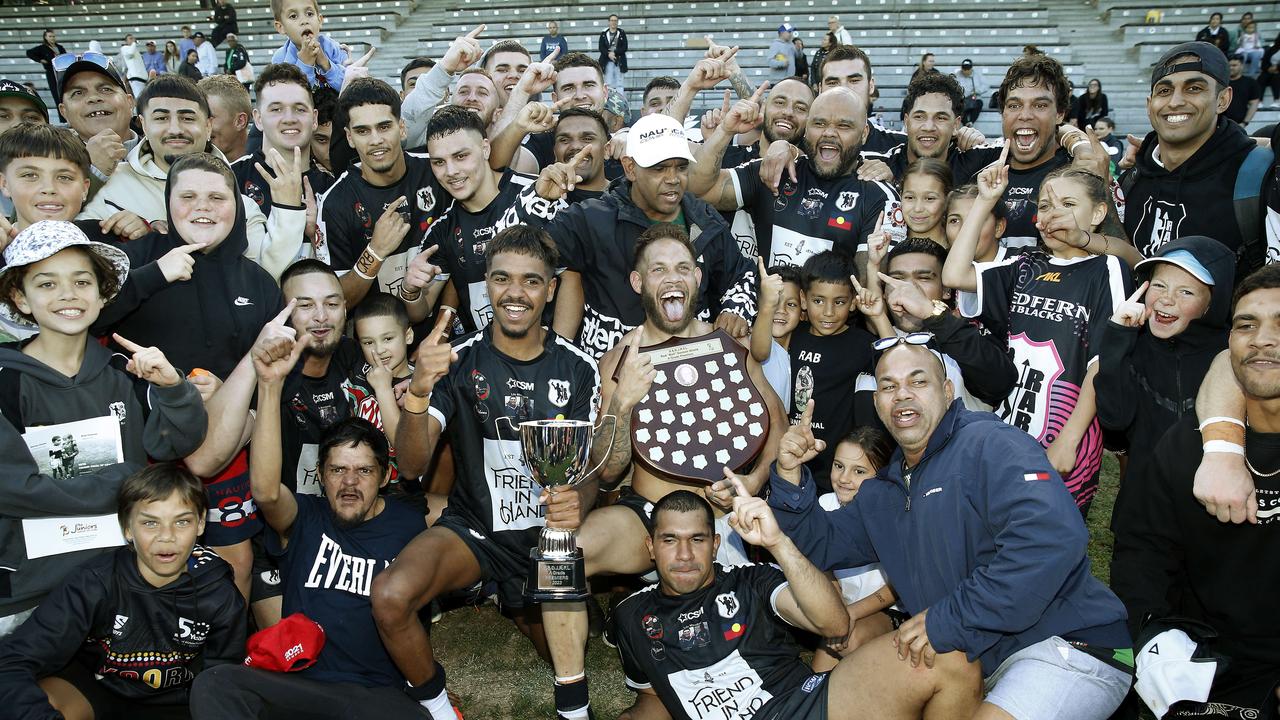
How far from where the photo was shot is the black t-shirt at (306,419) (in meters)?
5.06

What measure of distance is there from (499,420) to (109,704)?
206cm

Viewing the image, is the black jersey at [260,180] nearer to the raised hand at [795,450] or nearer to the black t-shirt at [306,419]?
the black t-shirt at [306,419]

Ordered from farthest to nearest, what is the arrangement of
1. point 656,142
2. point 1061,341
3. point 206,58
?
point 206,58
point 656,142
point 1061,341

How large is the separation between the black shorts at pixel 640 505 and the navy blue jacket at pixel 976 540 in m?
0.83

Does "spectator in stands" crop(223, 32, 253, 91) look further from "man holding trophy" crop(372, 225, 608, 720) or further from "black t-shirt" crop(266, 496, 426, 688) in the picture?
"black t-shirt" crop(266, 496, 426, 688)

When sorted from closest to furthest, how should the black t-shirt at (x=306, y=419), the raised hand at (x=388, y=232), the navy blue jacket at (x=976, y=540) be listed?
the navy blue jacket at (x=976, y=540) → the black t-shirt at (x=306, y=419) → the raised hand at (x=388, y=232)

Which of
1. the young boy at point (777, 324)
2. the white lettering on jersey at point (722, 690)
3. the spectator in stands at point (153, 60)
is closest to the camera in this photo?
the white lettering on jersey at point (722, 690)

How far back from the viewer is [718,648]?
13.6 feet

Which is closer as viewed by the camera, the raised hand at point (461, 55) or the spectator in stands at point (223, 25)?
the raised hand at point (461, 55)

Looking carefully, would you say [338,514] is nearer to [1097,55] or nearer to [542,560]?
[542,560]

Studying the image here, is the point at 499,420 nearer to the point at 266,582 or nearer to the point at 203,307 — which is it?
the point at 266,582

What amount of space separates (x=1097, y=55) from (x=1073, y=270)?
20.3 meters

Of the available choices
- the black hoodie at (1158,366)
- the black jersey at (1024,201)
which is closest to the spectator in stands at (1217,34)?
the black jersey at (1024,201)

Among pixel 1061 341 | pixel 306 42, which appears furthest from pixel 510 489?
pixel 306 42
